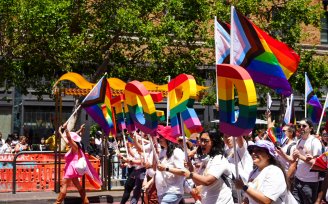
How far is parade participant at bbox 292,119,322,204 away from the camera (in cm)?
1052

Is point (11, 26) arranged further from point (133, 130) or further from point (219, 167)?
point (219, 167)

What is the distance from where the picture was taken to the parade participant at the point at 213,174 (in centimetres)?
705

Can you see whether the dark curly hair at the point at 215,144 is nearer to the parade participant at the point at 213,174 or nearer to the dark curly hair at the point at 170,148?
the parade participant at the point at 213,174

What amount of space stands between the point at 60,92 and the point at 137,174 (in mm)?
5356

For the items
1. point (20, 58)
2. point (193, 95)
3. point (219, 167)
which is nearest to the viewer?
point (219, 167)

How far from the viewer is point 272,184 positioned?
20.3 ft

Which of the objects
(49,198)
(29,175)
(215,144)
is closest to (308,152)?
(215,144)

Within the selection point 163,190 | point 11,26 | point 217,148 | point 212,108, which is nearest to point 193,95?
point 217,148

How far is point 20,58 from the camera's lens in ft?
76.1

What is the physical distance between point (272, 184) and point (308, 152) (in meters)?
4.63

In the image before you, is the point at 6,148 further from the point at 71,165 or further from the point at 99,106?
the point at 99,106

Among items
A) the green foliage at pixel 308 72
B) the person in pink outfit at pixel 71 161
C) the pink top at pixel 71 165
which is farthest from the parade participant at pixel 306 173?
the green foliage at pixel 308 72

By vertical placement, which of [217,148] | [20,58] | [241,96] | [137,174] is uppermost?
[20,58]

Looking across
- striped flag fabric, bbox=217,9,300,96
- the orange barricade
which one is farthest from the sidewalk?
striped flag fabric, bbox=217,9,300,96
